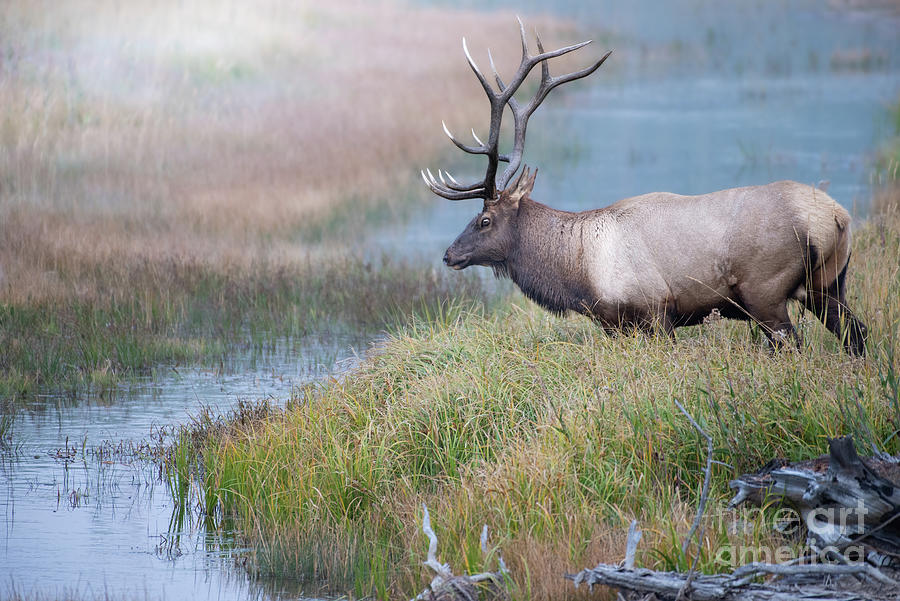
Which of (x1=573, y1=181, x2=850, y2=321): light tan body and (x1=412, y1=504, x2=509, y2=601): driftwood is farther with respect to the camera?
(x1=573, y1=181, x2=850, y2=321): light tan body

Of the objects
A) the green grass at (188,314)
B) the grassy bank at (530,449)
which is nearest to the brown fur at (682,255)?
the grassy bank at (530,449)

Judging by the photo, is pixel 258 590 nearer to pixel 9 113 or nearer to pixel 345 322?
pixel 345 322

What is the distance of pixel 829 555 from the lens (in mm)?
4762

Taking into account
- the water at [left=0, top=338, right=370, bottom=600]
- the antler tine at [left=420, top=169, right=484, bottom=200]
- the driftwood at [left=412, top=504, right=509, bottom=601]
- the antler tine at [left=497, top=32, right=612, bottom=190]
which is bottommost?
the water at [left=0, top=338, right=370, bottom=600]

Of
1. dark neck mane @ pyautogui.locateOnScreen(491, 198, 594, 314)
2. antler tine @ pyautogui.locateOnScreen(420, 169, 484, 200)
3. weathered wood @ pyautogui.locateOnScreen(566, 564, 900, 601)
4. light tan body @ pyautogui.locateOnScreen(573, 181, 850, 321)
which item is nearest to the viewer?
weathered wood @ pyautogui.locateOnScreen(566, 564, 900, 601)

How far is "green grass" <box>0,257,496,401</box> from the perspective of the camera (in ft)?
34.7

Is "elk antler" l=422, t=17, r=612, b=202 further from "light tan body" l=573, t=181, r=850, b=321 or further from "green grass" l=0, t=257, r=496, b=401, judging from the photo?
"green grass" l=0, t=257, r=496, b=401

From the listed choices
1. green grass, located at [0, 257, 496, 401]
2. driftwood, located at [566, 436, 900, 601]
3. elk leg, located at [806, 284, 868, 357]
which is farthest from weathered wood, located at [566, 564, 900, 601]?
green grass, located at [0, 257, 496, 401]

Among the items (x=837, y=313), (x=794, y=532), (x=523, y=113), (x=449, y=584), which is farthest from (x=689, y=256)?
(x=449, y=584)

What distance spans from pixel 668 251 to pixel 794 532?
3257 millimetres

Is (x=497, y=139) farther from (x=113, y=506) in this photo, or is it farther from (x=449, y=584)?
(x=449, y=584)

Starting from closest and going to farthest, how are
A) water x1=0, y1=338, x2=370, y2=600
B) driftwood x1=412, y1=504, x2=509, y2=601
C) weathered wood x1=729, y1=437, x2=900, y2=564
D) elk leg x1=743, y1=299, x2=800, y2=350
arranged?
weathered wood x1=729, y1=437, x2=900, y2=564 < driftwood x1=412, y1=504, x2=509, y2=601 < water x1=0, y1=338, x2=370, y2=600 < elk leg x1=743, y1=299, x2=800, y2=350

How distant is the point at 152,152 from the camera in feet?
68.8

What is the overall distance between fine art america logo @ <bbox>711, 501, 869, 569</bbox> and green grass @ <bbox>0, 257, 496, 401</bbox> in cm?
505
